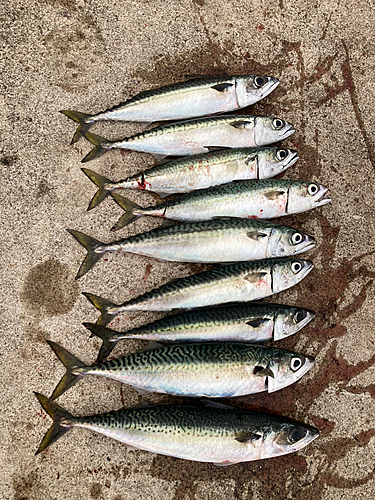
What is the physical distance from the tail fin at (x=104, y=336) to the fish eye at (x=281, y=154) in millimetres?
2111

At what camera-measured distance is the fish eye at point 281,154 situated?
3938 mm

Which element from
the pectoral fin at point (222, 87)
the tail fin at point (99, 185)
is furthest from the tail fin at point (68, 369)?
the pectoral fin at point (222, 87)

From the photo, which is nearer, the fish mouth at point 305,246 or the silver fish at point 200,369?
the silver fish at point 200,369

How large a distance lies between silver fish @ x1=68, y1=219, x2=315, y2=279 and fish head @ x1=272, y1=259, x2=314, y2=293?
0.36 ft

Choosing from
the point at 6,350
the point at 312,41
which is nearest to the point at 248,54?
the point at 312,41

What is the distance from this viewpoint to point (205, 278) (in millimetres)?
3689

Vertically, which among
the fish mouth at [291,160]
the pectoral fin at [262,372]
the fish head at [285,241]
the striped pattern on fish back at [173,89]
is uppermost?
the striped pattern on fish back at [173,89]

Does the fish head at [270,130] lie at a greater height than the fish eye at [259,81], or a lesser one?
lesser

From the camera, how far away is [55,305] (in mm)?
3918

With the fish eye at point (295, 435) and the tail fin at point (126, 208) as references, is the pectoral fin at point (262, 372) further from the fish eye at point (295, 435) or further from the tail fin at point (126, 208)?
the tail fin at point (126, 208)

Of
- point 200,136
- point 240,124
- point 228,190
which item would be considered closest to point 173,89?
point 200,136

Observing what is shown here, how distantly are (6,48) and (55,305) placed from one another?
2.54 m

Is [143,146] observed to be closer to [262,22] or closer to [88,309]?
[88,309]

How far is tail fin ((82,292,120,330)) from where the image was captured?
3695 mm
